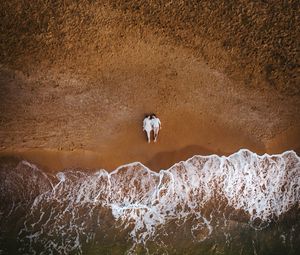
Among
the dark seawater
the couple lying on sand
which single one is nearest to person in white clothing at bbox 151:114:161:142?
the couple lying on sand

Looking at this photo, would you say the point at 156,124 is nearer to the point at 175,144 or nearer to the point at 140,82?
the point at 175,144

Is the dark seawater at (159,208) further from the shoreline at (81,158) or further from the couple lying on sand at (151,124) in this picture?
the couple lying on sand at (151,124)

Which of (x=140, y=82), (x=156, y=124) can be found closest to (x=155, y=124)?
(x=156, y=124)

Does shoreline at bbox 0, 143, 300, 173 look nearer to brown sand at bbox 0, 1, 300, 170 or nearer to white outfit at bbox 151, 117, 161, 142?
brown sand at bbox 0, 1, 300, 170

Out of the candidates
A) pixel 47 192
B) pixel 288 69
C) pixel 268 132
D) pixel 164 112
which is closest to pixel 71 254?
pixel 47 192

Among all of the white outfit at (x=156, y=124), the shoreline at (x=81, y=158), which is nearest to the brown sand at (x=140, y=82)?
the shoreline at (x=81, y=158)
